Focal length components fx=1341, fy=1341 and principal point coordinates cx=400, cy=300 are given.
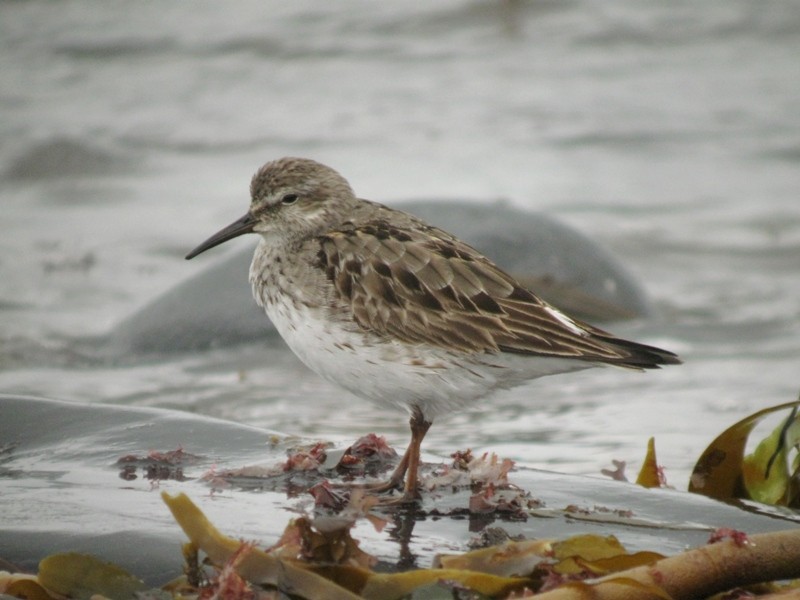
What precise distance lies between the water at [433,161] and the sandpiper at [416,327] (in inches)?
69.1

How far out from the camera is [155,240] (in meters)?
10.7

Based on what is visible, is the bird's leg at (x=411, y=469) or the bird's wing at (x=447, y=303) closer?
the bird's leg at (x=411, y=469)

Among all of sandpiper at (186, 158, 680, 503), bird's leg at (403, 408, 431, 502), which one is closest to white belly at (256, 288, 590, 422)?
sandpiper at (186, 158, 680, 503)

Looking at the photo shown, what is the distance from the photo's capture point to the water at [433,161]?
7602mm

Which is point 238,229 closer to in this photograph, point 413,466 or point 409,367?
point 409,367

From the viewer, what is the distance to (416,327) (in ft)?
15.2

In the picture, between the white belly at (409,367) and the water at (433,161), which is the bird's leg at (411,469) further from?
the water at (433,161)

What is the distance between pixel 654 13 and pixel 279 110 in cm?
513

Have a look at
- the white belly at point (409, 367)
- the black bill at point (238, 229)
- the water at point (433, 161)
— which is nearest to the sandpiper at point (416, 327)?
the white belly at point (409, 367)

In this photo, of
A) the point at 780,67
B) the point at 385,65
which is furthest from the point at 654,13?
the point at 385,65

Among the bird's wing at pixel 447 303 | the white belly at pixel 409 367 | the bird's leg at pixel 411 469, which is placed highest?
the bird's wing at pixel 447 303

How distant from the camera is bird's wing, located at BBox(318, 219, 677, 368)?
4.55m

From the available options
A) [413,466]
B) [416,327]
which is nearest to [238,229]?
[416,327]

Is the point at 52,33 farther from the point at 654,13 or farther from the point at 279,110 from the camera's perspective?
the point at 654,13
